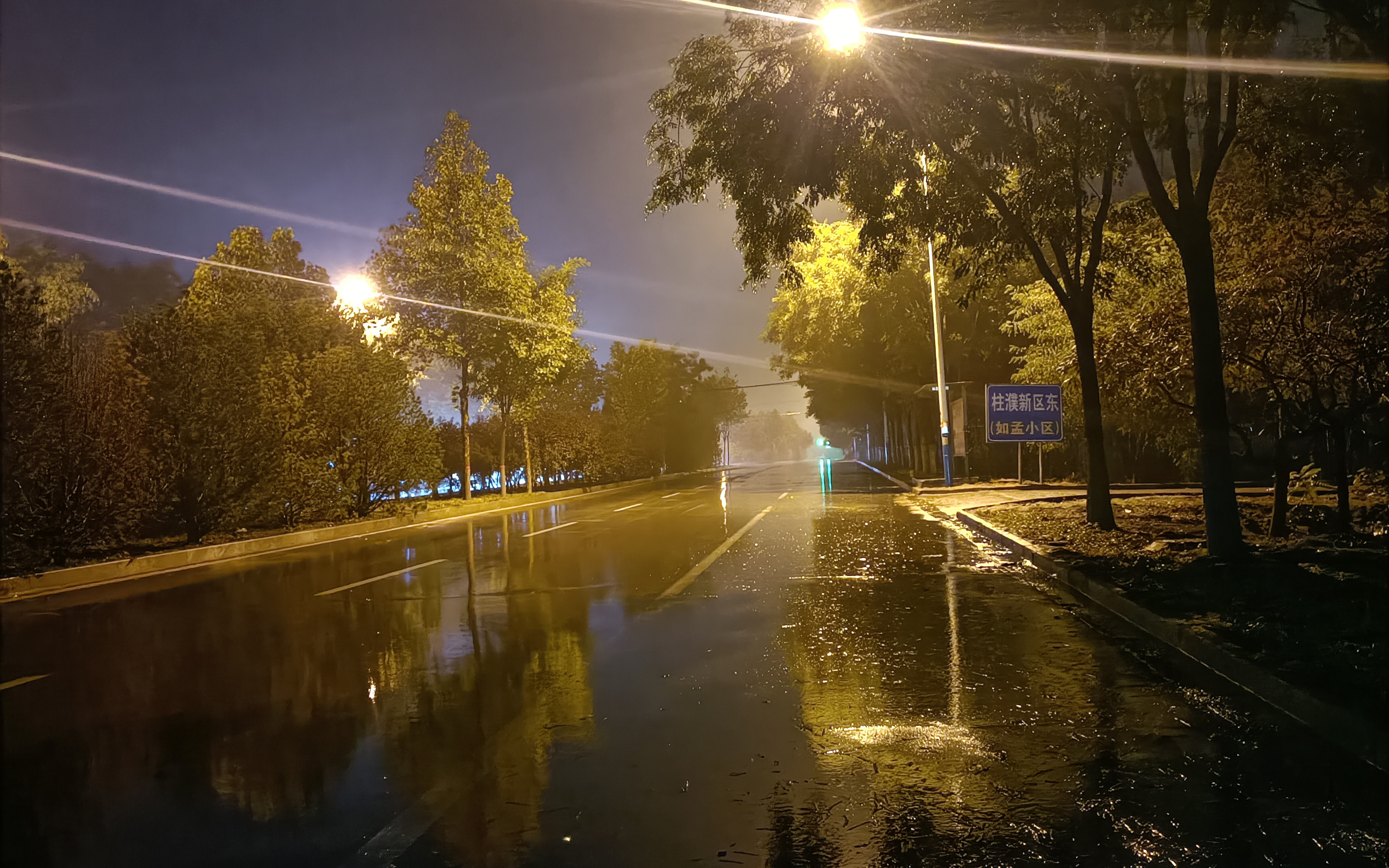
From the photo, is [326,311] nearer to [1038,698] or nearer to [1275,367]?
[1275,367]

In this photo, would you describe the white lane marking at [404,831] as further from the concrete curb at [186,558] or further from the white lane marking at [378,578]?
the concrete curb at [186,558]

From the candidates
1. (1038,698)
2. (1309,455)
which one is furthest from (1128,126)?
(1309,455)

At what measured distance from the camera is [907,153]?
14445mm

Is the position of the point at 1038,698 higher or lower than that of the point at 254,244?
lower

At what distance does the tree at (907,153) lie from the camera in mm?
12820

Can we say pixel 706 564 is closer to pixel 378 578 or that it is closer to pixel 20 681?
pixel 378 578

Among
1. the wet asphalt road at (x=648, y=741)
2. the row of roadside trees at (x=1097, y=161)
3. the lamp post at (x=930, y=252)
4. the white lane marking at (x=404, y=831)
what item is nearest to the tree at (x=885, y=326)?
the lamp post at (x=930, y=252)

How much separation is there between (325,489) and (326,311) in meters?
8.94

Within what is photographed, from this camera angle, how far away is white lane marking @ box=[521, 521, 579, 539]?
19750 mm

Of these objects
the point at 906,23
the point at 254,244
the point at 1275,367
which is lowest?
the point at 1275,367

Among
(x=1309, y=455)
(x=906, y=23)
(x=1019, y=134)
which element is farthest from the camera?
(x=1309, y=455)

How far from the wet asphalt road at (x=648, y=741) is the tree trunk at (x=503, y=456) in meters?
24.2

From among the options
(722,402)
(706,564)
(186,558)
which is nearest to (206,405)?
(186,558)

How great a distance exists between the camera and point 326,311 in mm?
30328
